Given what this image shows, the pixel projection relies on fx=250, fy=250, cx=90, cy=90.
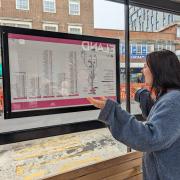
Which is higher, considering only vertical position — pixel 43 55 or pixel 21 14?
pixel 21 14

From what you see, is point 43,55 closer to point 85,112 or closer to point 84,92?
point 84,92

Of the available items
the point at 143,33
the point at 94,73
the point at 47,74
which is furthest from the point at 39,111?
the point at 143,33

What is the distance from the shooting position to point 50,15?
182 cm

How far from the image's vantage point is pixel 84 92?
1.78 m

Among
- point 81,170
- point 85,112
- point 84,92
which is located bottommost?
point 81,170

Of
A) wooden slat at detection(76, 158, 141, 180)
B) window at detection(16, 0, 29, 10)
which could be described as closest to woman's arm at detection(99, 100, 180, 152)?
wooden slat at detection(76, 158, 141, 180)

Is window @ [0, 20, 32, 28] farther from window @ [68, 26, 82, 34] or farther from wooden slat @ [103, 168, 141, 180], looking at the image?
wooden slat @ [103, 168, 141, 180]

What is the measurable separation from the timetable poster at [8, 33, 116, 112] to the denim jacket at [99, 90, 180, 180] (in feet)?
1.78

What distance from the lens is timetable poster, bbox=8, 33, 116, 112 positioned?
148 centimetres

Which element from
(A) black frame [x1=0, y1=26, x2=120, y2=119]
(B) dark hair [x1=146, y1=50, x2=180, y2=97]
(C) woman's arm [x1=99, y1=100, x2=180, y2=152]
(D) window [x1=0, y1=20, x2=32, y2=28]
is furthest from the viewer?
(D) window [x1=0, y1=20, x2=32, y2=28]

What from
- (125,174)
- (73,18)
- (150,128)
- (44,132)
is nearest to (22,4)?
(73,18)

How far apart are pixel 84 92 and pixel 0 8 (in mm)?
780

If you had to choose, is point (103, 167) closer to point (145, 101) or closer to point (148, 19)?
point (145, 101)

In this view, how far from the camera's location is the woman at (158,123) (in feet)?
3.61
